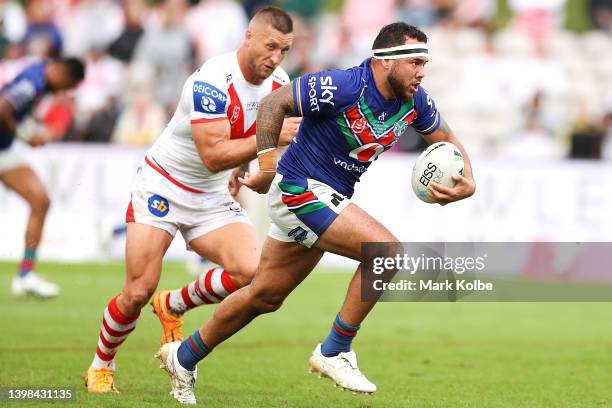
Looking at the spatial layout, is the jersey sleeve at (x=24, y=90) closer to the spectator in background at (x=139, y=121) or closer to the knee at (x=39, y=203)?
the knee at (x=39, y=203)

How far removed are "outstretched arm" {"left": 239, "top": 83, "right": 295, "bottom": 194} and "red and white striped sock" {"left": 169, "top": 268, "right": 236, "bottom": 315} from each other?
1.67m

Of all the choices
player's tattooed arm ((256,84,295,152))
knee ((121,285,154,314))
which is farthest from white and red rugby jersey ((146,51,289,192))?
player's tattooed arm ((256,84,295,152))

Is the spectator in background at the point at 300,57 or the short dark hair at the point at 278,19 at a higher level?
the short dark hair at the point at 278,19

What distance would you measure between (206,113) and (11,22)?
15992 millimetres

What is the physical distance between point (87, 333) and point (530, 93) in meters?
12.4

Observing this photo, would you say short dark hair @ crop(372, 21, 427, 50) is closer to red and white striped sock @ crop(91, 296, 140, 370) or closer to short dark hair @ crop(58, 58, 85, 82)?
red and white striped sock @ crop(91, 296, 140, 370)

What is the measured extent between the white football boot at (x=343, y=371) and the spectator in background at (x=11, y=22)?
16216mm

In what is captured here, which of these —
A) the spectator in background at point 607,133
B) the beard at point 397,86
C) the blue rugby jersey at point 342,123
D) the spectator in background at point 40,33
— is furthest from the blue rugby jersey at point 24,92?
the spectator in background at point 607,133

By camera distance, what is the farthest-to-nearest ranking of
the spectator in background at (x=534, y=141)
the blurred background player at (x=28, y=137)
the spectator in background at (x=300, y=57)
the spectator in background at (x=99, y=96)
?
the spectator in background at (x=99, y=96) < the spectator in background at (x=534, y=141) < the spectator in background at (x=300, y=57) < the blurred background player at (x=28, y=137)

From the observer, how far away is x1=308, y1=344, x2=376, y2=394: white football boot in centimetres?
799

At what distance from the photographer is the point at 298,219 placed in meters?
8.12

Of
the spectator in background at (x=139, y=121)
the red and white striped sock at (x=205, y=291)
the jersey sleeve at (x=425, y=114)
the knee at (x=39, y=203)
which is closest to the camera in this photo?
the jersey sleeve at (x=425, y=114)

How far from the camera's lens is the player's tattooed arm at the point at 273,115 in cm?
799

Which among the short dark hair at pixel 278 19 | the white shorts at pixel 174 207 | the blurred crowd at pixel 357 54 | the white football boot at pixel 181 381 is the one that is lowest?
the blurred crowd at pixel 357 54
